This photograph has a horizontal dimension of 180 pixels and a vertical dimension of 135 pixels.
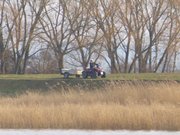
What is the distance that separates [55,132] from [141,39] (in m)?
35.3

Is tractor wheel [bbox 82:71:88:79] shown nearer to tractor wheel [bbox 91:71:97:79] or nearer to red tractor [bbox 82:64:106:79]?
red tractor [bbox 82:64:106:79]

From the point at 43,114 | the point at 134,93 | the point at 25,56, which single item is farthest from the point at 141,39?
the point at 43,114

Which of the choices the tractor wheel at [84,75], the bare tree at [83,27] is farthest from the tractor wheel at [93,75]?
the bare tree at [83,27]

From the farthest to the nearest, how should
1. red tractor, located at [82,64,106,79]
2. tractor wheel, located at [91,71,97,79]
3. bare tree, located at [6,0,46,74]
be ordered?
bare tree, located at [6,0,46,74] < red tractor, located at [82,64,106,79] < tractor wheel, located at [91,71,97,79]

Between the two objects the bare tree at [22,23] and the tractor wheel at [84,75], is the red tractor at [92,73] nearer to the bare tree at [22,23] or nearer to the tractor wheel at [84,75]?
the tractor wheel at [84,75]

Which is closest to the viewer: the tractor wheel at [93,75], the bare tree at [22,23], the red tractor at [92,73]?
the tractor wheel at [93,75]

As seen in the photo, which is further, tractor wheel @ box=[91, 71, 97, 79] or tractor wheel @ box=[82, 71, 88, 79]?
tractor wheel @ box=[82, 71, 88, 79]

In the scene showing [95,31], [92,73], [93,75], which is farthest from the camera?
[95,31]

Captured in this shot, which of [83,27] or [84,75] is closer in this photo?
[84,75]

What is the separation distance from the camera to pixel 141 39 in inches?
1903

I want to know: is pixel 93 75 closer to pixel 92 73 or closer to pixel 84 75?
pixel 92 73

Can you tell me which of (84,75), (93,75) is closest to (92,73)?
(93,75)

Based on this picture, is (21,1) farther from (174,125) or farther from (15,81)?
(174,125)

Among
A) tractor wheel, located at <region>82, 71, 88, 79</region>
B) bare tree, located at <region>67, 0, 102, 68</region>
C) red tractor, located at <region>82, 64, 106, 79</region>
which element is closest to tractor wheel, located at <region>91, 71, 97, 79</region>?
red tractor, located at <region>82, 64, 106, 79</region>
